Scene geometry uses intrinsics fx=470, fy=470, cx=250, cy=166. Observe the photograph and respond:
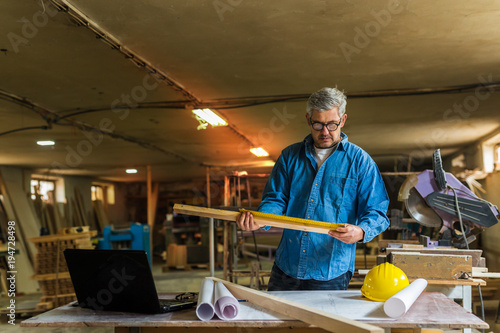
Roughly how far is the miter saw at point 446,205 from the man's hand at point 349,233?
153 cm

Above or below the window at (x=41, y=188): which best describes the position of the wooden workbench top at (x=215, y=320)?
below

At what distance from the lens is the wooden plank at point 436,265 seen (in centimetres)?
296

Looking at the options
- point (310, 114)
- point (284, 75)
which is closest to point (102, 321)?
point (310, 114)

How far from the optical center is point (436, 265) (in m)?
2.97

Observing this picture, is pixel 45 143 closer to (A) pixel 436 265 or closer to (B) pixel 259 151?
(B) pixel 259 151

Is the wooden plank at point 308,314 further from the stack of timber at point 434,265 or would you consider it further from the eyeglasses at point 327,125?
the stack of timber at point 434,265

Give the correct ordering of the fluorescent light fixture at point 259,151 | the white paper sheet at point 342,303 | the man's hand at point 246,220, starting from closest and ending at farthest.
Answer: the white paper sheet at point 342,303 < the man's hand at point 246,220 < the fluorescent light fixture at point 259,151

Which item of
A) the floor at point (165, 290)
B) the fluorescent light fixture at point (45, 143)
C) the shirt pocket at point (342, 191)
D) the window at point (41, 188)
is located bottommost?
the floor at point (165, 290)

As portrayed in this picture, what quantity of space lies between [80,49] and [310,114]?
240 centimetres

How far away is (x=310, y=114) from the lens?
2.49 m

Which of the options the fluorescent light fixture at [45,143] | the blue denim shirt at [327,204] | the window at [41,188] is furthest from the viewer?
the window at [41,188]

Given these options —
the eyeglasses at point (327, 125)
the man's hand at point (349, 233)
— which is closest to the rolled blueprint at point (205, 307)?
the man's hand at point (349, 233)

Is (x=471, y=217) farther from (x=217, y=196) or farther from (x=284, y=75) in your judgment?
(x=217, y=196)

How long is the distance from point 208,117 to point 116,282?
4.60 metres
